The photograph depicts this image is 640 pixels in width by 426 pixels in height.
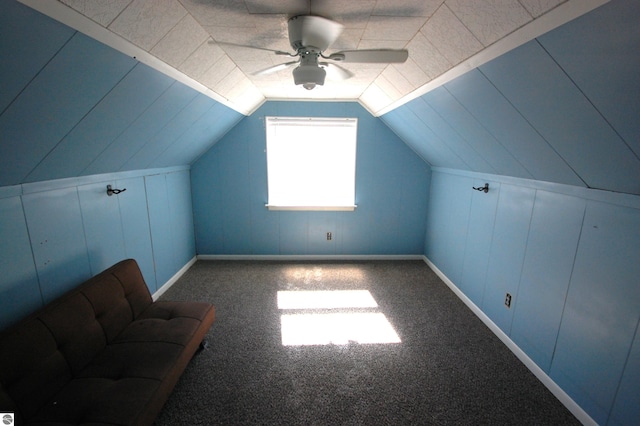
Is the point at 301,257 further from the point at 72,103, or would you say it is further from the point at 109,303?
the point at 72,103

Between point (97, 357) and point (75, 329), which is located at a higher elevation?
point (75, 329)

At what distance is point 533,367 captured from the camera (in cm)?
203

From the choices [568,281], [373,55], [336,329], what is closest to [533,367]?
[568,281]

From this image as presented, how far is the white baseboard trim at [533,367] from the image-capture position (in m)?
1.67

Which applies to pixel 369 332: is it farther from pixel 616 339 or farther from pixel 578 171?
pixel 578 171

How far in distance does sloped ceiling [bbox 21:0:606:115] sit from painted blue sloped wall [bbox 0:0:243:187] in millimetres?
89

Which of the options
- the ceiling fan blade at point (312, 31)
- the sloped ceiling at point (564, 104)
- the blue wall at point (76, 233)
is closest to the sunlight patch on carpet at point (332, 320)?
the blue wall at point (76, 233)

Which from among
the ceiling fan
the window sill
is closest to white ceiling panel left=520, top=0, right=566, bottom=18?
the ceiling fan

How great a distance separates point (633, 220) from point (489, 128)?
0.96 meters

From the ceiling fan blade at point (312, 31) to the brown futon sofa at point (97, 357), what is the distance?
6.61ft

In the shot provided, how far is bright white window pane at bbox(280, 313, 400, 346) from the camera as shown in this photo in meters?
2.39

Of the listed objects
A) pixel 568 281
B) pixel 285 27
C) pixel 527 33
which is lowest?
pixel 568 281

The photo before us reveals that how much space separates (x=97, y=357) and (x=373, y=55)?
241cm

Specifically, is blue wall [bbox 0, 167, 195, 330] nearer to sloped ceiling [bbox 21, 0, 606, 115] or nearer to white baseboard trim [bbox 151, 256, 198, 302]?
white baseboard trim [bbox 151, 256, 198, 302]
